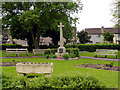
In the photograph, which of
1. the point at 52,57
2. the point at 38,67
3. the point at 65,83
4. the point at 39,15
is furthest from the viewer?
the point at 39,15

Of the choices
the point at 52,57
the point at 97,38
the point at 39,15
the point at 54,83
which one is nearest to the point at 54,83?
the point at 54,83

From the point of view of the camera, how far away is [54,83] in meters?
6.47

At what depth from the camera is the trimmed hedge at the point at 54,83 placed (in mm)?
6188

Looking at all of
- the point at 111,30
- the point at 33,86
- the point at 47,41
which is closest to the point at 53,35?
the point at 33,86

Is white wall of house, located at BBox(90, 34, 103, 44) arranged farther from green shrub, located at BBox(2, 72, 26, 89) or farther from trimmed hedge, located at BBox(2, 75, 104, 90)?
green shrub, located at BBox(2, 72, 26, 89)

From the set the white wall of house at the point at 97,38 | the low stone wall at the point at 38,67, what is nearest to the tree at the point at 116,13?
the low stone wall at the point at 38,67

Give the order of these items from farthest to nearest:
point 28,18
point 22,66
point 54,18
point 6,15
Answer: point 6,15 → point 54,18 → point 28,18 → point 22,66

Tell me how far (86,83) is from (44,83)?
1.55 meters

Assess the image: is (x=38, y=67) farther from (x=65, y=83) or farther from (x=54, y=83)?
(x=65, y=83)

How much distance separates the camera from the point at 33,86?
638 centimetres

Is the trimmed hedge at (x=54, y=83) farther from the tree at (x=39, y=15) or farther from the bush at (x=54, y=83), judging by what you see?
the tree at (x=39, y=15)

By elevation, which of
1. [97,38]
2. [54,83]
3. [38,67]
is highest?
[97,38]

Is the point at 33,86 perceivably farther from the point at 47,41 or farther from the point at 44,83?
the point at 47,41

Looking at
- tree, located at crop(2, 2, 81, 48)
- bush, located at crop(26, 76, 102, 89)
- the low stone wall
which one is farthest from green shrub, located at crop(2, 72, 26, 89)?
tree, located at crop(2, 2, 81, 48)
